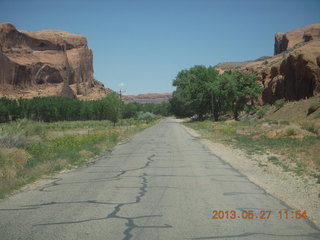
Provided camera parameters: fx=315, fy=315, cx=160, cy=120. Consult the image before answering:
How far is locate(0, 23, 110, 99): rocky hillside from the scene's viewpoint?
473ft

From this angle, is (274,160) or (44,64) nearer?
(274,160)

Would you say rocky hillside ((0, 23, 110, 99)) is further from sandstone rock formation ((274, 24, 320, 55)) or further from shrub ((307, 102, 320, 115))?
shrub ((307, 102, 320, 115))

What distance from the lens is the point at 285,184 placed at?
8484mm

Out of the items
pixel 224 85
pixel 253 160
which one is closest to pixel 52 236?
pixel 253 160

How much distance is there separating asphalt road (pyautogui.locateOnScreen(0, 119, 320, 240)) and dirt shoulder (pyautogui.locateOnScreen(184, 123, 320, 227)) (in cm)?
35

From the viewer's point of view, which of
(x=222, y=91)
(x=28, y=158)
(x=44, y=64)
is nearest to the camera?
(x=28, y=158)

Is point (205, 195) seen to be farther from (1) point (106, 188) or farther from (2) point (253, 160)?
(2) point (253, 160)

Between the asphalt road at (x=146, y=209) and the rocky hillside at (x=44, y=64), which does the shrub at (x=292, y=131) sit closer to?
the asphalt road at (x=146, y=209)
